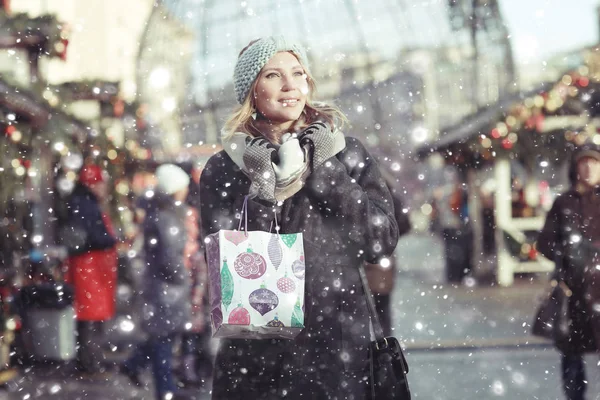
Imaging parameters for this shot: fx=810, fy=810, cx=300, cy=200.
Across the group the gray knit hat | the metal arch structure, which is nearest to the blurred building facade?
the metal arch structure

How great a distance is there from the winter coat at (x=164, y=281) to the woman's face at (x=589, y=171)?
2840mm

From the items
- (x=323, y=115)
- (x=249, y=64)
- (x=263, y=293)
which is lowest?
(x=263, y=293)

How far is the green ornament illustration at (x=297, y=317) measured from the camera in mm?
2289

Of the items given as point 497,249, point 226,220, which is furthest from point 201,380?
point 497,249

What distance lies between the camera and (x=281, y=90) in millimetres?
2502

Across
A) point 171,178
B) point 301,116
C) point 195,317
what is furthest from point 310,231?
point 195,317

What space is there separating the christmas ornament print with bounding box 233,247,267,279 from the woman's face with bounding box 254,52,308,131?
17.8 inches

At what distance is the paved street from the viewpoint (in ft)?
19.2

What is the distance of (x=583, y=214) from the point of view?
16.6ft

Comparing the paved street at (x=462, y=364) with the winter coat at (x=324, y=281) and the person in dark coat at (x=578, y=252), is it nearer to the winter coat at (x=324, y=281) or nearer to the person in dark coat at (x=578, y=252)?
the person in dark coat at (x=578, y=252)

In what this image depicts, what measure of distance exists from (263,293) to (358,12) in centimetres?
1483

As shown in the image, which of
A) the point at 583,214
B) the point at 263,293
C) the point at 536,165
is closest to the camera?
the point at 263,293

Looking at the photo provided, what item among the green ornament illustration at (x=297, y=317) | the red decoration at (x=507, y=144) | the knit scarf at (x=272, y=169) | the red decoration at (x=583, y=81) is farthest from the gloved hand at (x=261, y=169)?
the red decoration at (x=507, y=144)

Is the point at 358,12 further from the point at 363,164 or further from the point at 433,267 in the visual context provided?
the point at 363,164
